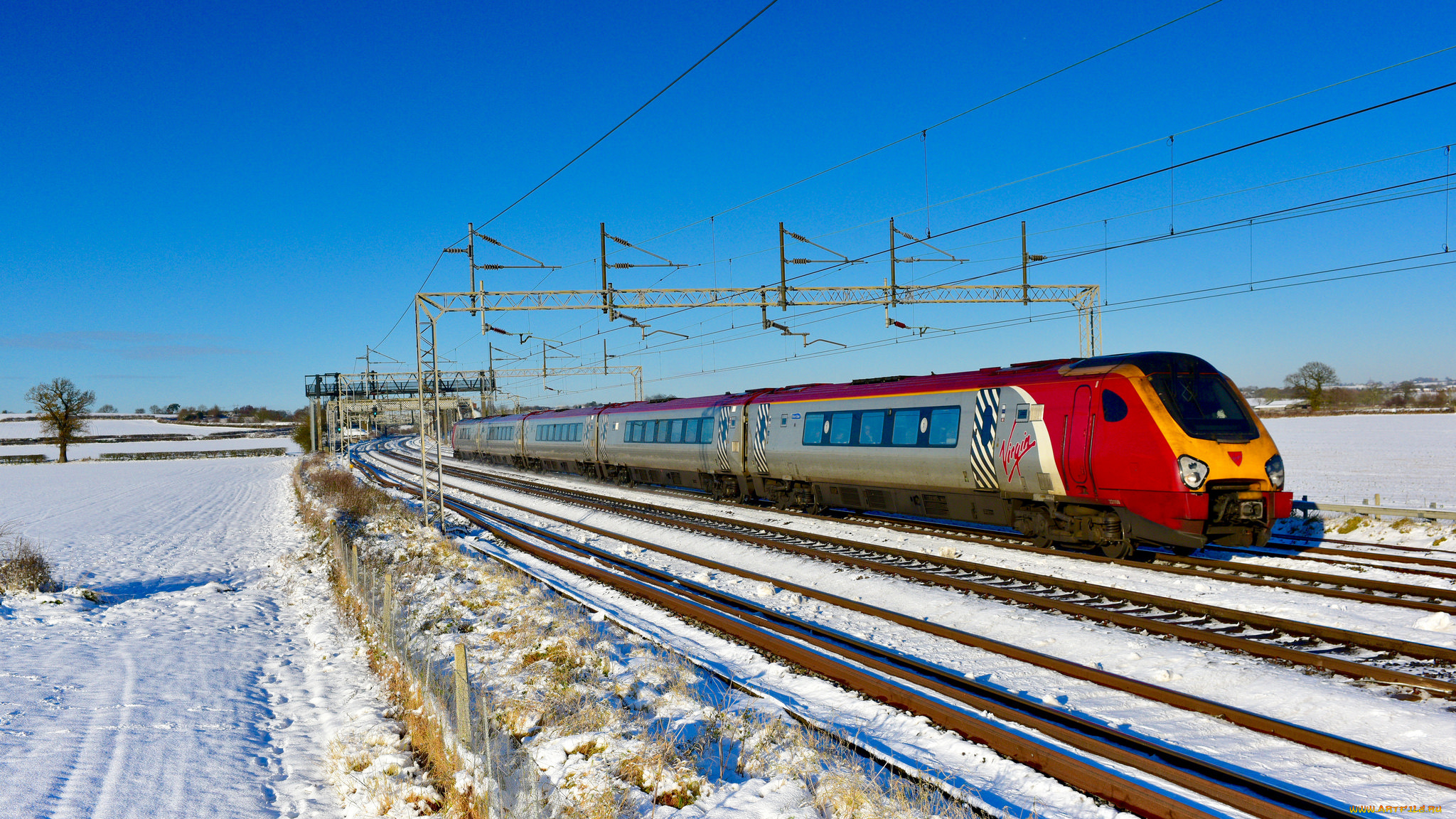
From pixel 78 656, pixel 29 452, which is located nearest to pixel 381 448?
pixel 29 452

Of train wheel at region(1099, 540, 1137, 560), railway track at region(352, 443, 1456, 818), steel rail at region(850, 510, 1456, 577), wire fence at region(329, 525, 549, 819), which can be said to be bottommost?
wire fence at region(329, 525, 549, 819)

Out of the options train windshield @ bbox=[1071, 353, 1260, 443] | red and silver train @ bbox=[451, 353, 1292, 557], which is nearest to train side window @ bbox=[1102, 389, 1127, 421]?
red and silver train @ bbox=[451, 353, 1292, 557]

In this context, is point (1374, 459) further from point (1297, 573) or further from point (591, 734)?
point (591, 734)

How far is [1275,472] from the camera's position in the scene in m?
11.1

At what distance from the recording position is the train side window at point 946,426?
14.0m

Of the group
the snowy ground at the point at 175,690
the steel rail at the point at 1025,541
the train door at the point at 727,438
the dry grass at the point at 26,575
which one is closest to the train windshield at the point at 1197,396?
the steel rail at the point at 1025,541

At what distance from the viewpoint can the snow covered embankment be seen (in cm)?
532

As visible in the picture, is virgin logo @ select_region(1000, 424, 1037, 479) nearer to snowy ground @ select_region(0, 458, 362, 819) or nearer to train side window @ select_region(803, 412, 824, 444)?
train side window @ select_region(803, 412, 824, 444)

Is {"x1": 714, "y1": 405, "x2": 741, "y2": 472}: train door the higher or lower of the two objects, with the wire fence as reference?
higher

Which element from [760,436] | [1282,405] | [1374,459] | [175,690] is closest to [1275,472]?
[760,436]

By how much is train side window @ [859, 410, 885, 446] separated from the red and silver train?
3cm

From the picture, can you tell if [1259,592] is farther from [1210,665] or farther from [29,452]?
[29,452]

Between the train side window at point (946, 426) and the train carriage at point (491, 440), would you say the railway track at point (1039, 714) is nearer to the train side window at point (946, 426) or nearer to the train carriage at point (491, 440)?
the train side window at point (946, 426)

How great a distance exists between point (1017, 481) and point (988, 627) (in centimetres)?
415
